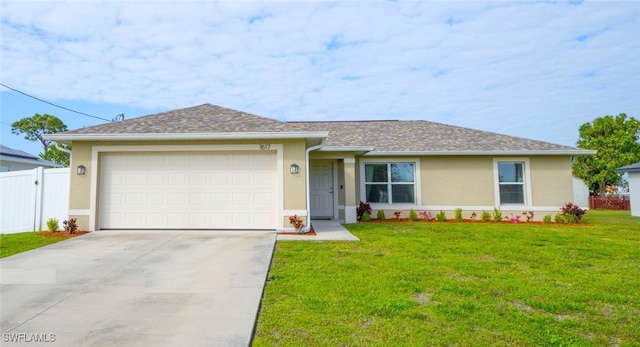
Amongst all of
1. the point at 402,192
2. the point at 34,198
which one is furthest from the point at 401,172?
the point at 34,198

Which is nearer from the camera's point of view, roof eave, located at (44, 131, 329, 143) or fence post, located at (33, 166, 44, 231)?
roof eave, located at (44, 131, 329, 143)

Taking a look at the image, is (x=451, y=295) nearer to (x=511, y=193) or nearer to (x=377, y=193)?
(x=377, y=193)

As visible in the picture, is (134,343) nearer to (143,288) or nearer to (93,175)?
(143,288)

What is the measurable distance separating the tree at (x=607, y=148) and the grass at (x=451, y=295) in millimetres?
22907

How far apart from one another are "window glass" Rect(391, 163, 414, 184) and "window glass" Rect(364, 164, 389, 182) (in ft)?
0.99

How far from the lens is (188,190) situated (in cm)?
907

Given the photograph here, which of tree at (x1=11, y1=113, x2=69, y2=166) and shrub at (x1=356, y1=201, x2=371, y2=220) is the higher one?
tree at (x1=11, y1=113, x2=69, y2=166)

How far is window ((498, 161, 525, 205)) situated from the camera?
12.5 meters

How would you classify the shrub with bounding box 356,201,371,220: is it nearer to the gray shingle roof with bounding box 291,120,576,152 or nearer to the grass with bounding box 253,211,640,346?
the gray shingle roof with bounding box 291,120,576,152

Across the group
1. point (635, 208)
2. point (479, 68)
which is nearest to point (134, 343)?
point (479, 68)

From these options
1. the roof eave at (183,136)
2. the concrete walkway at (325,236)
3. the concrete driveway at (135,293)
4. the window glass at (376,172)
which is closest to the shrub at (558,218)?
the window glass at (376,172)

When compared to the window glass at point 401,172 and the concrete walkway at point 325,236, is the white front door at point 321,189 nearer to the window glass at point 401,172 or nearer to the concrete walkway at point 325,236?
the window glass at point 401,172

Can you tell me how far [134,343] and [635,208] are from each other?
21.4m

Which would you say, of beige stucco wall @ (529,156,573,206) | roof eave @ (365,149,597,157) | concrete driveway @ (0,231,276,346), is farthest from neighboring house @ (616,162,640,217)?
concrete driveway @ (0,231,276,346)
